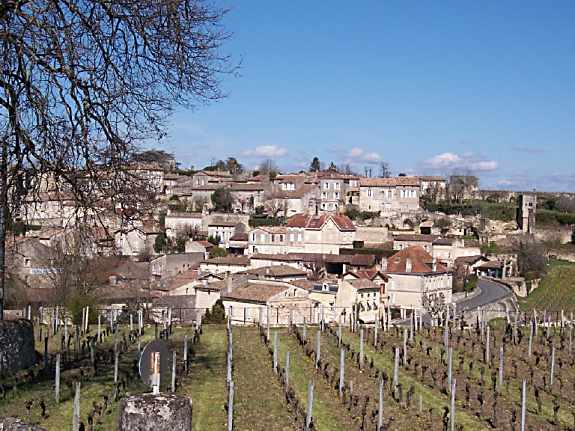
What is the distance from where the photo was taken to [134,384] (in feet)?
44.2

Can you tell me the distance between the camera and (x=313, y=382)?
16.0 m

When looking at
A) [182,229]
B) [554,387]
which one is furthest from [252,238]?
[554,387]

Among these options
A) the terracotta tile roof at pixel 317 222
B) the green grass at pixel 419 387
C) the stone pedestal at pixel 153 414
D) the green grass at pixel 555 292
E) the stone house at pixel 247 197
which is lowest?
the green grass at pixel 555 292

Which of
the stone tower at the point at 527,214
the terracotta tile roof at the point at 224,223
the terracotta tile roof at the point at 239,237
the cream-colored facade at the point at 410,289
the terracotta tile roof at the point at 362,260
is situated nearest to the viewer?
the cream-colored facade at the point at 410,289

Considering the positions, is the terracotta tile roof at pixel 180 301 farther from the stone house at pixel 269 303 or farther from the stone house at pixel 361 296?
the stone house at pixel 361 296

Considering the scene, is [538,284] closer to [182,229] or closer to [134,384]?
[182,229]

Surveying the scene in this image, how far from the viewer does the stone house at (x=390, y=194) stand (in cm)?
7725

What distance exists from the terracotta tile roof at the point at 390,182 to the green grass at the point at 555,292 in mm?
18791

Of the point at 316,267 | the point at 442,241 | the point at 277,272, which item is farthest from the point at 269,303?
the point at 442,241

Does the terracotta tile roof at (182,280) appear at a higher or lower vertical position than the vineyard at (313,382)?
lower

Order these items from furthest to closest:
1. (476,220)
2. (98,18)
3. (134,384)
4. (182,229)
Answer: (476,220) → (182,229) → (134,384) → (98,18)

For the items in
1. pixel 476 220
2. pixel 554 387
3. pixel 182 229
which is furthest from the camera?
pixel 476 220

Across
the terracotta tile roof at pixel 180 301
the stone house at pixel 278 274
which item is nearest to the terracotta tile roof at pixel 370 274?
the stone house at pixel 278 274

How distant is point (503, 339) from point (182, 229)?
45.8 meters
